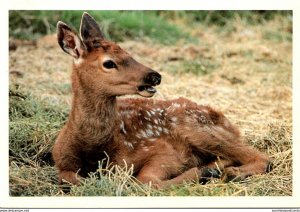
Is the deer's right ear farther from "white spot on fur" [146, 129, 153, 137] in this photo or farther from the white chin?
"white spot on fur" [146, 129, 153, 137]

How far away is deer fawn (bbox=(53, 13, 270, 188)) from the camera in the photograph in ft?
23.4

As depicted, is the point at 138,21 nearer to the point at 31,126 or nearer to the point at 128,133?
the point at 31,126

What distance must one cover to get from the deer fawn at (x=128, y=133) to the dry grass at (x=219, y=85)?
207mm

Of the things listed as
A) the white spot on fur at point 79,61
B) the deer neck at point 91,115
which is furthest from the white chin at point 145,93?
the white spot on fur at point 79,61

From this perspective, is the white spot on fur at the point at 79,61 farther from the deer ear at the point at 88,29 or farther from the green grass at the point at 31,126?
the green grass at the point at 31,126

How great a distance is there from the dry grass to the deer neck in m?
0.42

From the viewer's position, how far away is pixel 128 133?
24.9 feet

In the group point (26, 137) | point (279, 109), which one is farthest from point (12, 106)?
point (279, 109)

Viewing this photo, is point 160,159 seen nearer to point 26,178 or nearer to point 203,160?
point 203,160

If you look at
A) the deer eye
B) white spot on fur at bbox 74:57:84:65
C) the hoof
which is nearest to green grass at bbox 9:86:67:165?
white spot on fur at bbox 74:57:84:65

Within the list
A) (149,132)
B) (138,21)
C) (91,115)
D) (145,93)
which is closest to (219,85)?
(138,21)

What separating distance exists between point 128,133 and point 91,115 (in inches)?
21.7

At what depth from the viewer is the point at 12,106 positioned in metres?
8.71
